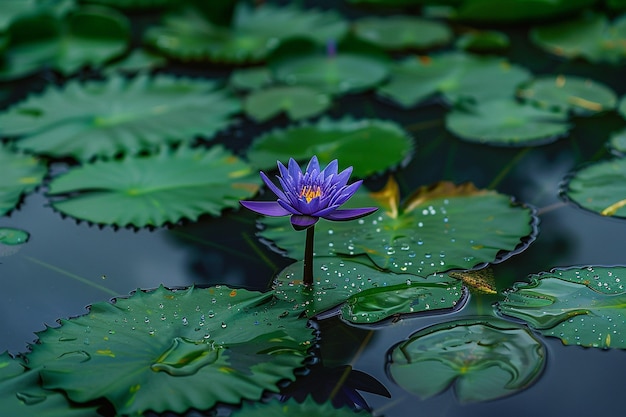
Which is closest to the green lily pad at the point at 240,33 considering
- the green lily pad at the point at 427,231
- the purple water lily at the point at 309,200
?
the green lily pad at the point at 427,231

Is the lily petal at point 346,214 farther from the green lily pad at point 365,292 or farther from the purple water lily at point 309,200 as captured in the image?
the green lily pad at point 365,292

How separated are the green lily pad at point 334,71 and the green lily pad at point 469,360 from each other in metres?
1.33

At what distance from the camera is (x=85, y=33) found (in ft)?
10.4

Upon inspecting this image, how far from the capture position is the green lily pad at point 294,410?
1.45 metres

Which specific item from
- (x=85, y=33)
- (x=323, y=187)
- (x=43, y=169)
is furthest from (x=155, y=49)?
(x=323, y=187)

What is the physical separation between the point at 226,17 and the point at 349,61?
58 cm

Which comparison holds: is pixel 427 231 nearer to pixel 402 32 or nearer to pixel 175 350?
pixel 175 350

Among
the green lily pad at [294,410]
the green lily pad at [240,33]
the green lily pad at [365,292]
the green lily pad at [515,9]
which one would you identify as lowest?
the green lily pad at [294,410]

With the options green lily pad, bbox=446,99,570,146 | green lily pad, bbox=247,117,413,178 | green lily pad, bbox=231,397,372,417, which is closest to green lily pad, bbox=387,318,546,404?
green lily pad, bbox=231,397,372,417

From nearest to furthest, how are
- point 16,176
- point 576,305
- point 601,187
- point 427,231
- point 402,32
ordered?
point 576,305 < point 427,231 < point 601,187 < point 16,176 < point 402,32

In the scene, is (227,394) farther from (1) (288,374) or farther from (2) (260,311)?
(2) (260,311)

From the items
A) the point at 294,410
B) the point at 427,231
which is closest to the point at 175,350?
the point at 294,410

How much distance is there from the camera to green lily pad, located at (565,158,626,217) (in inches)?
81.7

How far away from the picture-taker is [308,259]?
176 centimetres
